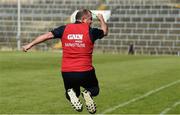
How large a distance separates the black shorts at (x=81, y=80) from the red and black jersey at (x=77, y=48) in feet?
0.27

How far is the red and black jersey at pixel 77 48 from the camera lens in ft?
26.2

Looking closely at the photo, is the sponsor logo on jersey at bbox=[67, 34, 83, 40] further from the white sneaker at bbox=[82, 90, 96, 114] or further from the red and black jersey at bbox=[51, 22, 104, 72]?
the white sneaker at bbox=[82, 90, 96, 114]

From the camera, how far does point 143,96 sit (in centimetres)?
1619

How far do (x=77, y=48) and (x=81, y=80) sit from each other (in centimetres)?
55

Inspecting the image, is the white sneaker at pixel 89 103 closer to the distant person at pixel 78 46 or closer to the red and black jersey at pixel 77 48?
the distant person at pixel 78 46

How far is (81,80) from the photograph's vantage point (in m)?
8.23

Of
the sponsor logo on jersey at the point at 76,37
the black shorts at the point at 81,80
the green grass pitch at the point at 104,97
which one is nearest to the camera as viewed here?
the sponsor logo on jersey at the point at 76,37

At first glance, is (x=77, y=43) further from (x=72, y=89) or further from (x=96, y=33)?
(x=72, y=89)

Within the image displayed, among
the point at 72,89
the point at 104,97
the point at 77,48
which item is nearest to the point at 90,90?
the point at 72,89

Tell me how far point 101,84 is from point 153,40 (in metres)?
46.8

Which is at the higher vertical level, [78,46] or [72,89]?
[78,46]

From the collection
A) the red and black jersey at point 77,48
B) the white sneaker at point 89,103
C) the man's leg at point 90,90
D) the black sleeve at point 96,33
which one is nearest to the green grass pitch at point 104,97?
the man's leg at point 90,90

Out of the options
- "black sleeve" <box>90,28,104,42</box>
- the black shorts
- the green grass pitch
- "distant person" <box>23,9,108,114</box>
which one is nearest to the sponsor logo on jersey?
"distant person" <box>23,9,108,114</box>

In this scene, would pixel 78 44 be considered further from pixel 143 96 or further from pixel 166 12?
pixel 166 12
